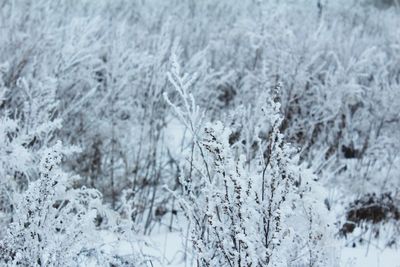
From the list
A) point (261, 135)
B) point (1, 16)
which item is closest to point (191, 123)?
point (261, 135)

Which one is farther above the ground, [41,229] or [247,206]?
[247,206]

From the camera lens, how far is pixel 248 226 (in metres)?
1.66

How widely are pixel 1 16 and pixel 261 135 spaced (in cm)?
260

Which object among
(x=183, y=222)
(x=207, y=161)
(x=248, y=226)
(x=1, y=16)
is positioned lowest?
(x=183, y=222)

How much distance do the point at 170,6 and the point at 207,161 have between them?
27.2ft

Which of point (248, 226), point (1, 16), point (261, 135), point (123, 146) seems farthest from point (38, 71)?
point (248, 226)

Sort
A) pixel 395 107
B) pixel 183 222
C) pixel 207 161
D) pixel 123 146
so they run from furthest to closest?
pixel 395 107 → pixel 123 146 → pixel 183 222 → pixel 207 161

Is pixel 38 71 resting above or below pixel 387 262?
above

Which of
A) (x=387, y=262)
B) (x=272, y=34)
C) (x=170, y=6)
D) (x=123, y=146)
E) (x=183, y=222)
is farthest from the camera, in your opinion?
(x=170, y=6)

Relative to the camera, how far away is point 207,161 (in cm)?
184

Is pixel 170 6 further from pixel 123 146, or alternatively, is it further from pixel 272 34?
pixel 123 146

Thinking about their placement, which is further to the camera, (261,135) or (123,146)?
(261,135)

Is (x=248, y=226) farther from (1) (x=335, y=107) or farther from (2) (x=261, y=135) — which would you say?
(2) (x=261, y=135)

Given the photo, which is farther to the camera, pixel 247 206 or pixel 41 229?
pixel 41 229
